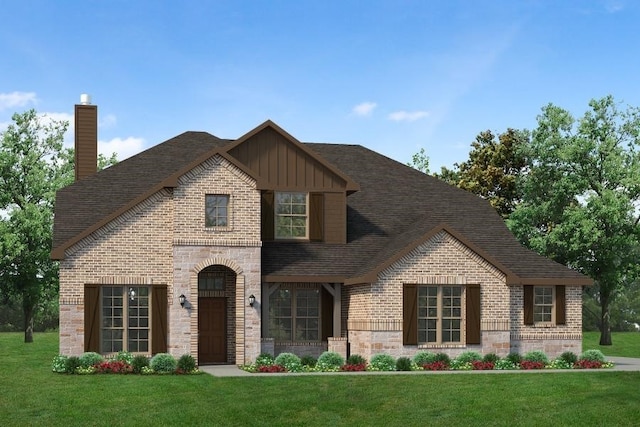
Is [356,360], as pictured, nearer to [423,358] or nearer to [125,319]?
[423,358]

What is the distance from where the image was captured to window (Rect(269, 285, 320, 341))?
106 ft

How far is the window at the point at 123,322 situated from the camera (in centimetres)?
2991

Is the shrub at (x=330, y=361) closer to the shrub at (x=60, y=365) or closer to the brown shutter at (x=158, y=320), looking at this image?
the brown shutter at (x=158, y=320)

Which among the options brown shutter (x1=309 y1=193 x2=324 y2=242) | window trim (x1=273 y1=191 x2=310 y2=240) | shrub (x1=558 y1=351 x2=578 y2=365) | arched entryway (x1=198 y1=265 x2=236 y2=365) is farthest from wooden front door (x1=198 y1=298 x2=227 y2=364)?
shrub (x1=558 y1=351 x2=578 y2=365)

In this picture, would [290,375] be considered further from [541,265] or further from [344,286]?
[541,265]

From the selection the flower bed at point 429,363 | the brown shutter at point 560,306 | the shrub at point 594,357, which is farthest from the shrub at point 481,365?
the brown shutter at point 560,306

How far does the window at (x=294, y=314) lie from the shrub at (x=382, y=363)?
356 cm

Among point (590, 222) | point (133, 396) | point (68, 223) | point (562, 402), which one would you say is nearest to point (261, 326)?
point (68, 223)

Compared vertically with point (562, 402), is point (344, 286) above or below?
above

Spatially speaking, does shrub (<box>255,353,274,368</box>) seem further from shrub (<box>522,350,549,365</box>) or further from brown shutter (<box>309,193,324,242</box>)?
shrub (<box>522,350,549,365</box>)

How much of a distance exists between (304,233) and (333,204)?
4.74 feet

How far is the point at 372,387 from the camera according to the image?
24.2 meters

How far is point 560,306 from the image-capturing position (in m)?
33.7

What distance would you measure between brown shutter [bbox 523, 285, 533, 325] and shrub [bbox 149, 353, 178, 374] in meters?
12.4
